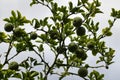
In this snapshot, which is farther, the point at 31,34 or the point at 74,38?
the point at 74,38

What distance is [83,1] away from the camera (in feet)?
26.3

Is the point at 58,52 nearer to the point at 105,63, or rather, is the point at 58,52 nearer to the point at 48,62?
the point at 48,62

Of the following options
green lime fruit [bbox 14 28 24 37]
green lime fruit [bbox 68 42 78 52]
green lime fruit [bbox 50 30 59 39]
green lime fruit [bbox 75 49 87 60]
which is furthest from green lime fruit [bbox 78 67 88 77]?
green lime fruit [bbox 14 28 24 37]

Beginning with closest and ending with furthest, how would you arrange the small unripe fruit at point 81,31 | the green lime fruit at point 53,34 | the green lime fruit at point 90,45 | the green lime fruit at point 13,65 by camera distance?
1. the green lime fruit at point 13,65
2. the small unripe fruit at point 81,31
3. the green lime fruit at point 53,34
4. the green lime fruit at point 90,45

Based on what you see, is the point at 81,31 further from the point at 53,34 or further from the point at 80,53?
the point at 53,34

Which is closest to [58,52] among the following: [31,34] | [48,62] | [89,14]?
[48,62]

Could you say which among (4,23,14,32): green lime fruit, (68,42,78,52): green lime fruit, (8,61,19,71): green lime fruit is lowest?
(8,61,19,71): green lime fruit

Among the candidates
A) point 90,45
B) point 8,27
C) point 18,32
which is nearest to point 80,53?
point 90,45

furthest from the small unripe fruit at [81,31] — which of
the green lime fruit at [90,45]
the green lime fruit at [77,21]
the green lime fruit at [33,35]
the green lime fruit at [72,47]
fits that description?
the green lime fruit at [33,35]

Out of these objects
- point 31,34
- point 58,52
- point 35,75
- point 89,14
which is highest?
point 89,14

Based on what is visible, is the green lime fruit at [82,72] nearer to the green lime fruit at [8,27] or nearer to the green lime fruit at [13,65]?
the green lime fruit at [13,65]

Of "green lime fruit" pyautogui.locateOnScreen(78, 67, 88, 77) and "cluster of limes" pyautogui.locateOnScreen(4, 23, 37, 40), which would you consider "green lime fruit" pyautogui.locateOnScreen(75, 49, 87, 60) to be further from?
"cluster of limes" pyautogui.locateOnScreen(4, 23, 37, 40)

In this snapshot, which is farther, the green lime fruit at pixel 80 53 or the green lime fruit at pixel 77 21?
the green lime fruit at pixel 77 21

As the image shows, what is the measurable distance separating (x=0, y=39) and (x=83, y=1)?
2.17 m
